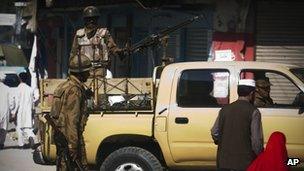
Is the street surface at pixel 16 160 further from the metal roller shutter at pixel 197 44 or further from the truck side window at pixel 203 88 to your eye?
the metal roller shutter at pixel 197 44

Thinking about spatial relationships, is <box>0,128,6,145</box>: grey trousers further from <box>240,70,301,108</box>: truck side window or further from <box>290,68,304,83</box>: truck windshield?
<box>290,68,304,83</box>: truck windshield

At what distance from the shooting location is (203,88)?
7656 mm

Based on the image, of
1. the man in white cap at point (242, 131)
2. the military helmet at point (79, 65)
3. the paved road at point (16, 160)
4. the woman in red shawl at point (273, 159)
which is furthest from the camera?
the paved road at point (16, 160)

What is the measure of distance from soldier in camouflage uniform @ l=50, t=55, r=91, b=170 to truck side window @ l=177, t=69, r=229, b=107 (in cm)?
161

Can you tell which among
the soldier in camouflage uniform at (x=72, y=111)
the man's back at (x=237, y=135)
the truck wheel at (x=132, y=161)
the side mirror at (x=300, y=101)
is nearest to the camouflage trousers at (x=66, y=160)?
the soldier in camouflage uniform at (x=72, y=111)

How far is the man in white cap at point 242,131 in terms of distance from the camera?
5.66 meters

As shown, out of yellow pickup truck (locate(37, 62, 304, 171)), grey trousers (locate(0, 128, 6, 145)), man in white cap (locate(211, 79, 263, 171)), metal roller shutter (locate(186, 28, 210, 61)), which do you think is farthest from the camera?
metal roller shutter (locate(186, 28, 210, 61))

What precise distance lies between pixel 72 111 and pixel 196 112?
178cm

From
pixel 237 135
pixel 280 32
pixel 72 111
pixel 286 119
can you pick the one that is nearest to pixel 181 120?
pixel 286 119

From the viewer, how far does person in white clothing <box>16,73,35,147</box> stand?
1268 centimetres

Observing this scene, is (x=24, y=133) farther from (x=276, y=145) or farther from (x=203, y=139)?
(x=276, y=145)

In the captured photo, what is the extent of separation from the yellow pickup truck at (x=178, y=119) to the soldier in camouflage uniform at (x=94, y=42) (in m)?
1.63

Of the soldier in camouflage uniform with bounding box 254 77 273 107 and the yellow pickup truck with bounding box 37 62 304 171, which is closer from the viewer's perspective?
the yellow pickup truck with bounding box 37 62 304 171

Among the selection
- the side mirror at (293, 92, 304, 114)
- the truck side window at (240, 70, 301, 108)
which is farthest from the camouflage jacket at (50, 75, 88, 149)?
the side mirror at (293, 92, 304, 114)
